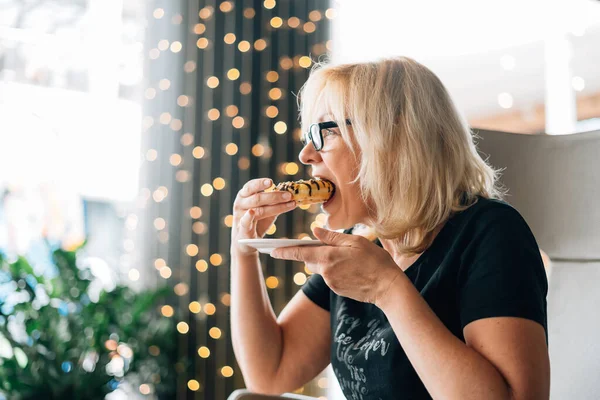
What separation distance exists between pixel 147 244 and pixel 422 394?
211 centimetres

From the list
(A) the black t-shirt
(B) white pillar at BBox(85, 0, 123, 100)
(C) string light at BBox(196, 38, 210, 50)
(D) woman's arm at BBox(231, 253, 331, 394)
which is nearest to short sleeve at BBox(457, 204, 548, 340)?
(A) the black t-shirt

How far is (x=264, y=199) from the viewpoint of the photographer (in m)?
1.18

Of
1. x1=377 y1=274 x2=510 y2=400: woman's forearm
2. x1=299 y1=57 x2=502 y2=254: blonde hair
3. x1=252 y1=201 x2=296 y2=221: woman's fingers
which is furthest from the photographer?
x1=252 y1=201 x2=296 y2=221: woman's fingers

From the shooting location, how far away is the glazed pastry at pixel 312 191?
3.67 feet

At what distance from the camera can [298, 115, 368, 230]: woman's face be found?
1141 mm

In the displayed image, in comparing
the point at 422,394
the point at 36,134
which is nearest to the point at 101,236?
the point at 36,134

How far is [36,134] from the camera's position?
8.96ft

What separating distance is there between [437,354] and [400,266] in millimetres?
333

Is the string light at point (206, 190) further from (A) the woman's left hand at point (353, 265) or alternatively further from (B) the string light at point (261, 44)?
(A) the woman's left hand at point (353, 265)

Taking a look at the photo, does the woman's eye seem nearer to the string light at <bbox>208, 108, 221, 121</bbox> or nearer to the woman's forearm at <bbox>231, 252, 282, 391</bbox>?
the woman's forearm at <bbox>231, 252, 282, 391</bbox>

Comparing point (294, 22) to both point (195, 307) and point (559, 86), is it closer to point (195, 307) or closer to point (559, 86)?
point (559, 86)

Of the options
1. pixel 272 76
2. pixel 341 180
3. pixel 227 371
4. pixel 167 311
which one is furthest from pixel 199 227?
pixel 341 180

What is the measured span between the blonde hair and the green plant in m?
1.53

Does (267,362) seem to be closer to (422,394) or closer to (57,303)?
(422,394)
